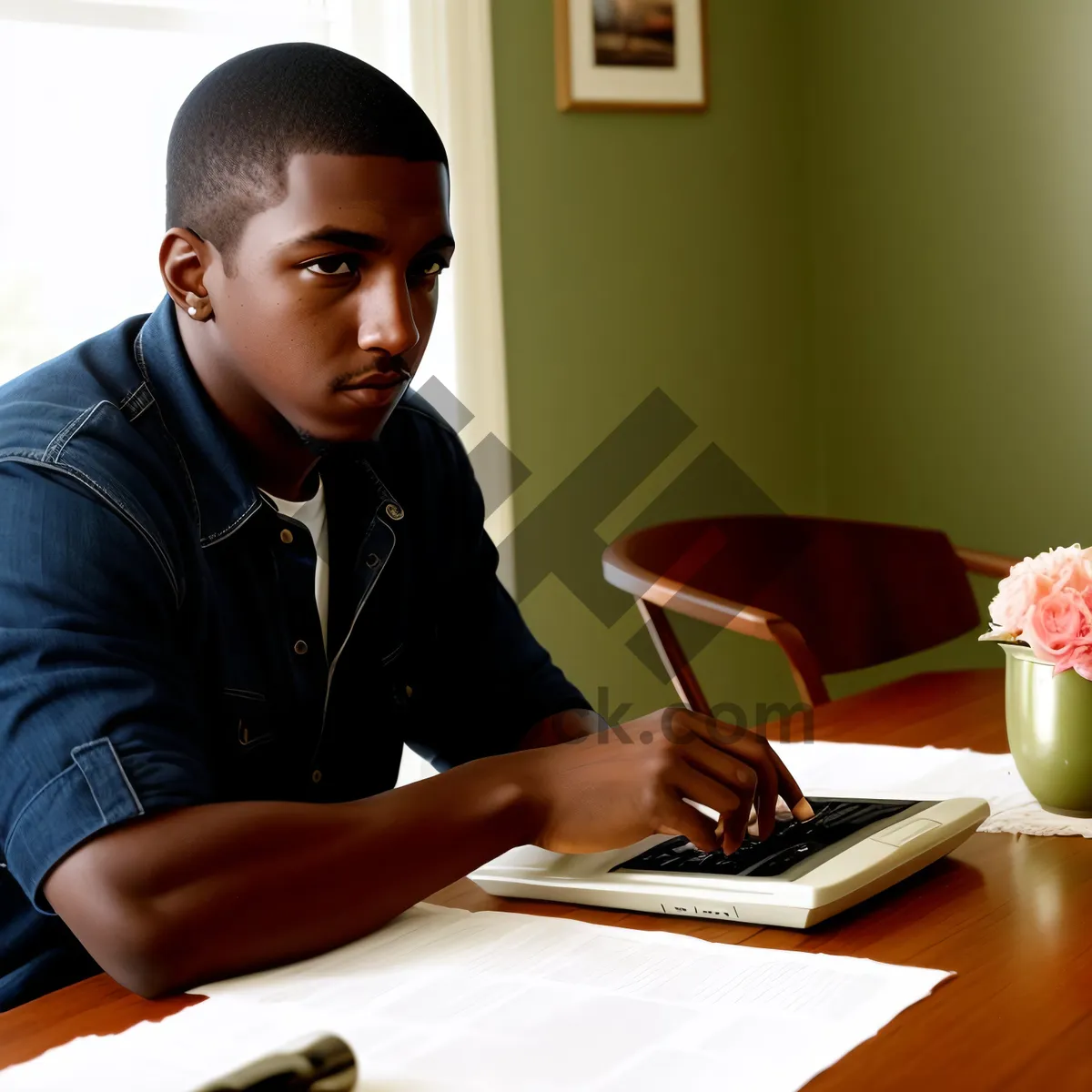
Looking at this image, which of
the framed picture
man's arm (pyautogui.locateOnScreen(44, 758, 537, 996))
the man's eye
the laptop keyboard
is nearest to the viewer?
man's arm (pyautogui.locateOnScreen(44, 758, 537, 996))

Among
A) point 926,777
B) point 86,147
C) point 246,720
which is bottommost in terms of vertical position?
point 926,777

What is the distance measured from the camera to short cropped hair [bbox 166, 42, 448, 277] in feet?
3.59

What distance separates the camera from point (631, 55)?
3047 millimetres

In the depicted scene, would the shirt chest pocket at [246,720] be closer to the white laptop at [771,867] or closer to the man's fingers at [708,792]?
the white laptop at [771,867]

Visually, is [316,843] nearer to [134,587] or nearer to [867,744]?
[134,587]

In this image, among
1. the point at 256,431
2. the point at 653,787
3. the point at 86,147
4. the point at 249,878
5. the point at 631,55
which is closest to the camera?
the point at 249,878

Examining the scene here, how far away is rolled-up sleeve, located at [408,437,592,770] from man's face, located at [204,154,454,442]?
0.38 m

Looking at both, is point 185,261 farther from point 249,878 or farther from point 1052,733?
point 1052,733

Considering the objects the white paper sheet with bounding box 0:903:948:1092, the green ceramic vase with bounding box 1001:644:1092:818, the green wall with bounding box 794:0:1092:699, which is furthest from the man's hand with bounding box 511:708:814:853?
the green wall with bounding box 794:0:1092:699

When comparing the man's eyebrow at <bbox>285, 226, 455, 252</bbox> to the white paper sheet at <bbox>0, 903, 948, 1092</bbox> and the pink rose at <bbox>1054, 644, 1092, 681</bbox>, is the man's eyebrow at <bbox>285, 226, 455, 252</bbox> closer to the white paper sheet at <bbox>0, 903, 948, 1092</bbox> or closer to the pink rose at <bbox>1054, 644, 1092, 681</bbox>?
the white paper sheet at <bbox>0, 903, 948, 1092</bbox>

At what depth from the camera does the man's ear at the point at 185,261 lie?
3.80 feet

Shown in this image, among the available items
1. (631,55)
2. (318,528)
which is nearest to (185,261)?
(318,528)

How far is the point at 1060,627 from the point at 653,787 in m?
0.37

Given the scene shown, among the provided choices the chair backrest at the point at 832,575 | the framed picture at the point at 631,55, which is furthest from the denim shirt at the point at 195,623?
the framed picture at the point at 631,55
